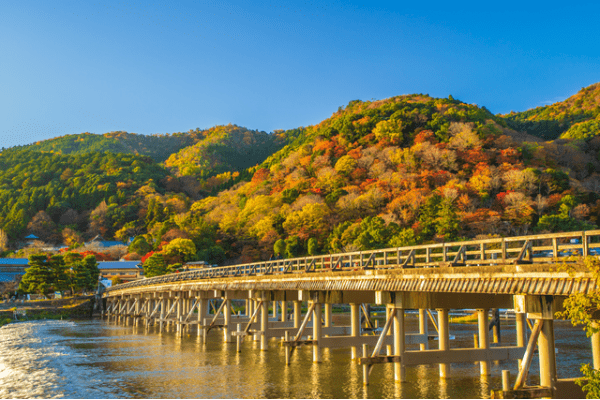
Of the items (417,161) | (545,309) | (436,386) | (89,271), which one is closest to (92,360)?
(436,386)

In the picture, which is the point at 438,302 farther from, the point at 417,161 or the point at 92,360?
the point at 417,161

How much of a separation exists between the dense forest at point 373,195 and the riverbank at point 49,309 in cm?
1131

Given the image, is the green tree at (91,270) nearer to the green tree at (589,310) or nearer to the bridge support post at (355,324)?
the bridge support post at (355,324)

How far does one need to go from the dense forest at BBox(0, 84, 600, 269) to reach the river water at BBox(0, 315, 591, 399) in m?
30.1

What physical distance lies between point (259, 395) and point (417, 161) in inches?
2589

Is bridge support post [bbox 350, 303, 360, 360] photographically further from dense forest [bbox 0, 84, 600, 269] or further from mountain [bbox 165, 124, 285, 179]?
mountain [bbox 165, 124, 285, 179]

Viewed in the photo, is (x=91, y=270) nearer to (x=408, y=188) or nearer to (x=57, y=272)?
(x=57, y=272)

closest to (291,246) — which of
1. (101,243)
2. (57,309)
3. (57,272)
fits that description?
(57,272)

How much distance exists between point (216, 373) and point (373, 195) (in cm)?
5075

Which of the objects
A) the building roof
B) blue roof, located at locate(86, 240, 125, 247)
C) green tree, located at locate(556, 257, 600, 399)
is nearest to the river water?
green tree, located at locate(556, 257, 600, 399)

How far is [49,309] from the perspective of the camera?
6925cm

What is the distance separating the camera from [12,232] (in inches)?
4579

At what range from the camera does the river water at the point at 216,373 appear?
61.8ft

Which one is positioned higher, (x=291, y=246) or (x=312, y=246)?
(x=291, y=246)
